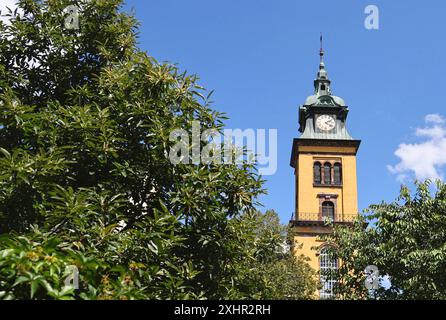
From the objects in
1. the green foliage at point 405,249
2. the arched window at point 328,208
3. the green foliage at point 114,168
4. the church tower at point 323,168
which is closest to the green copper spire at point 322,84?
the church tower at point 323,168

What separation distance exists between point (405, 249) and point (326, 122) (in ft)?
132

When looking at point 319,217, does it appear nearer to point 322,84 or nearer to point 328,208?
point 328,208

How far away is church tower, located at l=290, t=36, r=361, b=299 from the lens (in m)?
55.7

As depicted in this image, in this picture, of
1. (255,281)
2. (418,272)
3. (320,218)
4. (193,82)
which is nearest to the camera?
(193,82)

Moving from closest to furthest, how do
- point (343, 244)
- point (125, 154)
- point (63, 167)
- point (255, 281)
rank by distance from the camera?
1. point (63, 167)
2. point (125, 154)
3. point (255, 281)
4. point (343, 244)

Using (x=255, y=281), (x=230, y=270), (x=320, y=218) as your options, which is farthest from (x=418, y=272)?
(x=320, y=218)

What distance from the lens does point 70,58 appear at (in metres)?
11.8

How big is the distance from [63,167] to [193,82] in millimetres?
3465

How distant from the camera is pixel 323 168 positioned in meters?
57.9

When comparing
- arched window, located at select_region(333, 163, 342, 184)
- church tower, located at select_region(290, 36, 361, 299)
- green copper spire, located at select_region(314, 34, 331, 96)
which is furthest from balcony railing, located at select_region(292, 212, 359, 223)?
green copper spire, located at select_region(314, 34, 331, 96)

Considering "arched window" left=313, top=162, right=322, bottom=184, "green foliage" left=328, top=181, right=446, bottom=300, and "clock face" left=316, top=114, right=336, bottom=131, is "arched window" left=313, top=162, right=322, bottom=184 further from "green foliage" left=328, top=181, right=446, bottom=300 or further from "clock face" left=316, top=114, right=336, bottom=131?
"green foliage" left=328, top=181, right=446, bottom=300

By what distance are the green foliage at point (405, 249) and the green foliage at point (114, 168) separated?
829cm

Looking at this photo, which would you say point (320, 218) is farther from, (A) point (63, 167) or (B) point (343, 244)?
(A) point (63, 167)

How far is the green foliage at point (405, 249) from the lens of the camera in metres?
18.8
